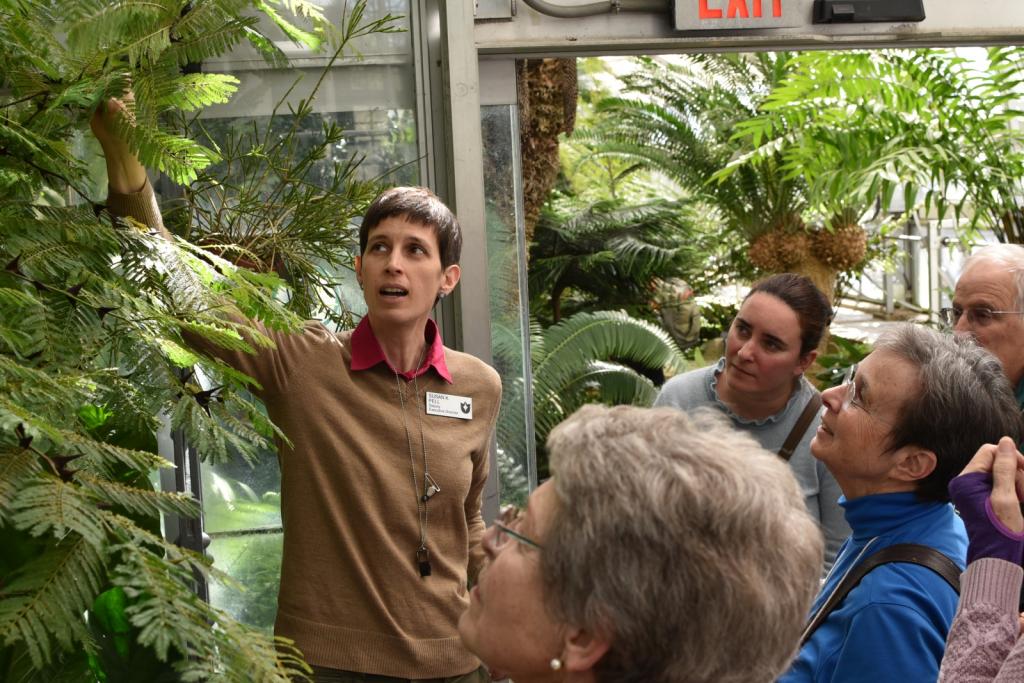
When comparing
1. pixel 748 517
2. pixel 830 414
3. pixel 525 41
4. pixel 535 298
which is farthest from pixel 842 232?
pixel 748 517

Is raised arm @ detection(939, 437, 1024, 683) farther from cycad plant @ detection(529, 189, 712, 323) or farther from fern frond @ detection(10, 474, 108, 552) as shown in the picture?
cycad plant @ detection(529, 189, 712, 323)

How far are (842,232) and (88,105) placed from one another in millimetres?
12255

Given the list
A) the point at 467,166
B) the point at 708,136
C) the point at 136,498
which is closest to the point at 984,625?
the point at 136,498

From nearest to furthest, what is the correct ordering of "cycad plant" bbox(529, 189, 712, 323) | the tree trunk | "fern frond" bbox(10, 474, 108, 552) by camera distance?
"fern frond" bbox(10, 474, 108, 552) < the tree trunk < "cycad plant" bbox(529, 189, 712, 323)

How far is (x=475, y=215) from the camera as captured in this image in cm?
418

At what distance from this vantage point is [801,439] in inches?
128

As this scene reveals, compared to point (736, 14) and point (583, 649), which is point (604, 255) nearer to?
point (736, 14)

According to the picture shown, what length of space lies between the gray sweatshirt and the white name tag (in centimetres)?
65

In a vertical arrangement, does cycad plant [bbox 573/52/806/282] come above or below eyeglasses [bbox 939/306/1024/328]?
above

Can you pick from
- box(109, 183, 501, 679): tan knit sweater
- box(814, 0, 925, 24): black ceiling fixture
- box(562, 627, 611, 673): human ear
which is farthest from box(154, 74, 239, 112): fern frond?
box(814, 0, 925, 24): black ceiling fixture

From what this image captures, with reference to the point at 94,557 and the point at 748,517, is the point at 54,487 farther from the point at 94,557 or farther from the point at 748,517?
the point at 748,517

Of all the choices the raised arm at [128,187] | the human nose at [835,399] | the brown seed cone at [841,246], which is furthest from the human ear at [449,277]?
the brown seed cone at [841,246]

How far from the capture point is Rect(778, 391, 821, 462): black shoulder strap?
3234 millimetres

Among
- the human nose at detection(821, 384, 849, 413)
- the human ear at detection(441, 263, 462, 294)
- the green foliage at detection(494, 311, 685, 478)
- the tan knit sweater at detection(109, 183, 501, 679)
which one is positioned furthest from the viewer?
the green foliage at detection(494, 311, 685, 478)
